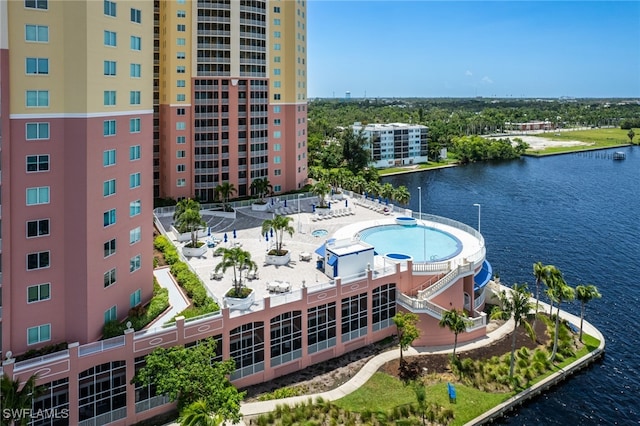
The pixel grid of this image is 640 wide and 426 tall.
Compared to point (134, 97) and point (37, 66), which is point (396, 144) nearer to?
point (134, 97)

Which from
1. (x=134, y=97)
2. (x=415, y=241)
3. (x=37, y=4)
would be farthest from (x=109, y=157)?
(x=415, y=241)

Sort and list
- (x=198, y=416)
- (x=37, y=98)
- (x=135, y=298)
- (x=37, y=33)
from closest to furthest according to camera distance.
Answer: (x=198, y=416) → (x=37, y=33) → (x=37, y=98) → (x=135, y=298)

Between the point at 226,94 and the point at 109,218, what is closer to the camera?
the point at 109,218

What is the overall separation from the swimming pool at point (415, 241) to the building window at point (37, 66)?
106ft

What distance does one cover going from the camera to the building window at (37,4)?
95.1ft

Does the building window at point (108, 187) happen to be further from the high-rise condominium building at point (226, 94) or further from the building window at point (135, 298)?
the high-rise condominium building at point (226, 94)

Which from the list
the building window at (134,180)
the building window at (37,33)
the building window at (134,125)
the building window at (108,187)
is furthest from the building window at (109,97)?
the building window at (134,180)

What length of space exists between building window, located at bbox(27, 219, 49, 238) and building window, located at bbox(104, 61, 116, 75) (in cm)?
1030

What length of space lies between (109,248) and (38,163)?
276 inches

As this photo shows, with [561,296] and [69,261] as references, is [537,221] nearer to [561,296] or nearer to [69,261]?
[561,296]

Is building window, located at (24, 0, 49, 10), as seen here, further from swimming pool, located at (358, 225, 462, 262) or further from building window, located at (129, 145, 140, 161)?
swimming pool, located at (358, 225, 462, 262)

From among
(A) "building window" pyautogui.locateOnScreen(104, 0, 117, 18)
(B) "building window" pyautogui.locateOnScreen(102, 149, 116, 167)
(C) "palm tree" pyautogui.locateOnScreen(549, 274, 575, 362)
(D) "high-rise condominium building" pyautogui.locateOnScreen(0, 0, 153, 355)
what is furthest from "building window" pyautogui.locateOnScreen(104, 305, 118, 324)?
(C) "palm tree" pyautogui.locateOnScreen(549, 274, 575, 362)

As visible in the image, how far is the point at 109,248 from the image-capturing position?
1321 inches

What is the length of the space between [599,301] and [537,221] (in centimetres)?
3853
